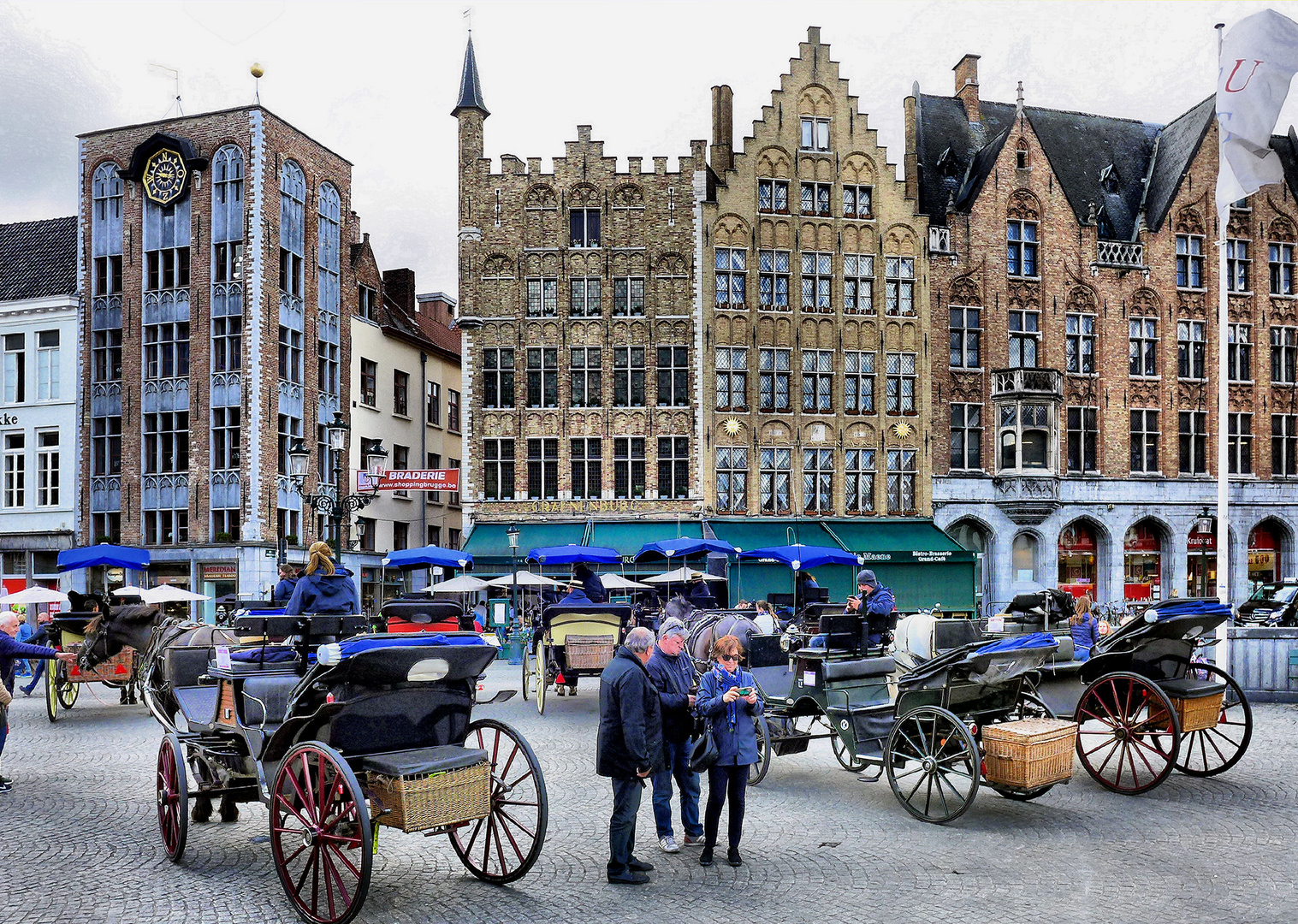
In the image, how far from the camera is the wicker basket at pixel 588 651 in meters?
14.7

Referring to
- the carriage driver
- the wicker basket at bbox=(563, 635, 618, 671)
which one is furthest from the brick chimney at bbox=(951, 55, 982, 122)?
the wicker basket at bbox=(563, 635, 618, 671)

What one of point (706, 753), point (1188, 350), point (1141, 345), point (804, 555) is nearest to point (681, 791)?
point (706, 753)

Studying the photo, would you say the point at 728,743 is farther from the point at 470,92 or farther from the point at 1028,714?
the point at 470,92

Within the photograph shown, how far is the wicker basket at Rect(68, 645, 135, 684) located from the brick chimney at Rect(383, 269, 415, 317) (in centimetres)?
3164

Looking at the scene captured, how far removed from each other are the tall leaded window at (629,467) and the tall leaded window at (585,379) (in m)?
1.48

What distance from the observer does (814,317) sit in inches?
1441

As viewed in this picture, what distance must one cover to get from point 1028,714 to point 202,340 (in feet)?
100

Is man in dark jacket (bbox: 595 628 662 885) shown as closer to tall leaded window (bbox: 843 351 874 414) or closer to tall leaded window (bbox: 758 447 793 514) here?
tall leaded window (bbox: 758 447 793 514)

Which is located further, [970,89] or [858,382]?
[970,89]

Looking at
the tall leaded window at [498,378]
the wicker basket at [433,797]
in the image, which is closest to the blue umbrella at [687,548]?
the tall leaded window at [498,378]

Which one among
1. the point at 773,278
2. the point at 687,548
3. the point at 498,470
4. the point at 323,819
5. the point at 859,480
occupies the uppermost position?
the point at 773,278

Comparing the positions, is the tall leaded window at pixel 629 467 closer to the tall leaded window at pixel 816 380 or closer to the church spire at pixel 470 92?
the tall leaded window at pixel 816 380

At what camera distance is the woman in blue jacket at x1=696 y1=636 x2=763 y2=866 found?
7.78 meters

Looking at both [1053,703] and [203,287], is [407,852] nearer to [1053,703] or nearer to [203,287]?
[1053,703]
